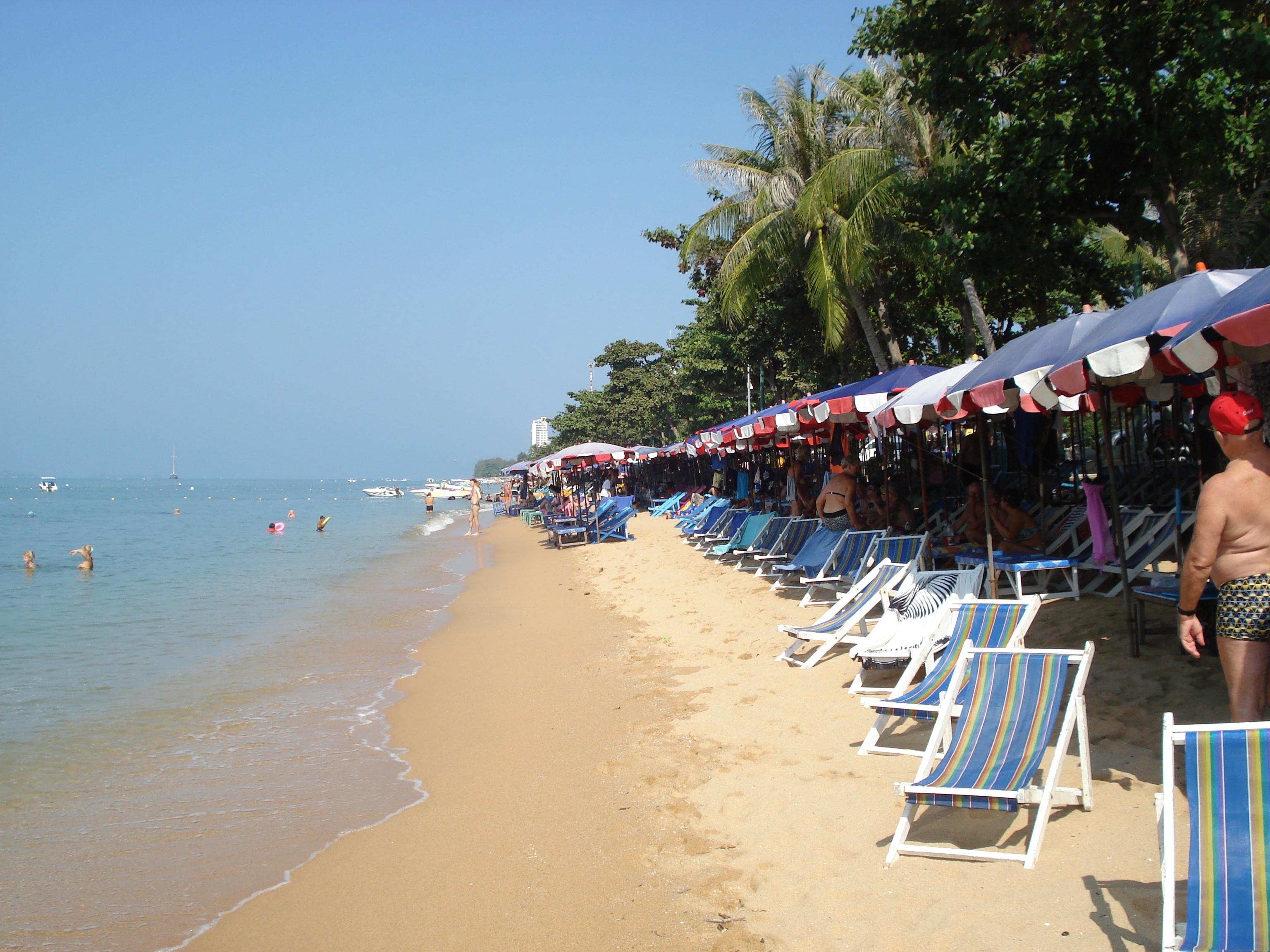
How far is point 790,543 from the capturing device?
10.4 m

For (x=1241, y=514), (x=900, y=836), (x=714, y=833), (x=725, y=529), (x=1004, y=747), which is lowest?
(x=714, y=833)

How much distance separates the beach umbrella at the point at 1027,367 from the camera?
4.64 m

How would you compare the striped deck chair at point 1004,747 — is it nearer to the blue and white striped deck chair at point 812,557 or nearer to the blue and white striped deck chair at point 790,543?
the blue and white striped deck chair at point 812,557

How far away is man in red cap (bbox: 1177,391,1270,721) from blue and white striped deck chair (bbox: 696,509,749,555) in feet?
33.2

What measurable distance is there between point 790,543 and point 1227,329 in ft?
24.7

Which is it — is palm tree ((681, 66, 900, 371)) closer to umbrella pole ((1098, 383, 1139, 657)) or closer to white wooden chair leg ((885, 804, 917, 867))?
umbrella pole ((1098, 383, 1139, 657))

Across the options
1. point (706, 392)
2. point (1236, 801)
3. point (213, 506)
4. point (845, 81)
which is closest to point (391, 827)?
point (1236, 801)

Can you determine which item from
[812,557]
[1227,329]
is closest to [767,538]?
[812,557]

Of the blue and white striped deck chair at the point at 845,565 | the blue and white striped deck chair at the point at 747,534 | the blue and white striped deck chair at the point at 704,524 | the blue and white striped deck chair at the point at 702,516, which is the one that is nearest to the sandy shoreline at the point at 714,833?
the blue and white striped deck chair at the point at 845,565

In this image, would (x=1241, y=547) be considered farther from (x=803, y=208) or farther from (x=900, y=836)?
(x=803, y=208)

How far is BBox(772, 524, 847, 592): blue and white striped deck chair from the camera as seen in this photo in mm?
8820

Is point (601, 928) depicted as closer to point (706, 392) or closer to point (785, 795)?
point (785, 795)

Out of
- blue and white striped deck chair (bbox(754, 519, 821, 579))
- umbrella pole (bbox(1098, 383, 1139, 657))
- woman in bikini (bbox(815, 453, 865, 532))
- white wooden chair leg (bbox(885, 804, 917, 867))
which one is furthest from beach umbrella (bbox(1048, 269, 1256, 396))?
blue and white striped deck chair (bbox(754, 519, 821, 579))

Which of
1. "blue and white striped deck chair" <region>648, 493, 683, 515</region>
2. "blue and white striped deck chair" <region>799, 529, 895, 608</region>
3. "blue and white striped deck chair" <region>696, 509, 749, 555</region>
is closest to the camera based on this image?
"blue and white striped deck chair" <region>799, 529, 895, 608</region>
